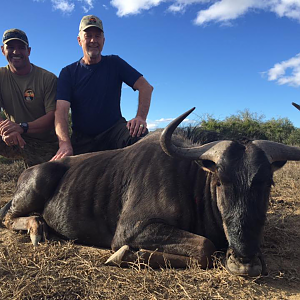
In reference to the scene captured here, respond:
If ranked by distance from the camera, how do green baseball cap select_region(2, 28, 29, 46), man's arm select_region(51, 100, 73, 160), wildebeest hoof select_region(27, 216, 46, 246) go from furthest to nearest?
green baseball cap select_region(2, 28, 29, 46) → man's arm select_region(51, 100, 73, 160) → wildebeest hoof select_region(27, 216, 46, 246)

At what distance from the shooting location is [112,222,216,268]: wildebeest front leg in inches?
117

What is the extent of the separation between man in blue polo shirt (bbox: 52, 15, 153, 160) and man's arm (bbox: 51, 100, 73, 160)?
0.06 ft

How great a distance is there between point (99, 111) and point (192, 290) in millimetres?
3939

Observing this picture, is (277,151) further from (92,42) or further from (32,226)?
(92,42)

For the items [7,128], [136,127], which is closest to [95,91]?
[136,127]

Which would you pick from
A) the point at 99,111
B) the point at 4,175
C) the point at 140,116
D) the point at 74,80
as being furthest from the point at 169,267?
the point at 4,175

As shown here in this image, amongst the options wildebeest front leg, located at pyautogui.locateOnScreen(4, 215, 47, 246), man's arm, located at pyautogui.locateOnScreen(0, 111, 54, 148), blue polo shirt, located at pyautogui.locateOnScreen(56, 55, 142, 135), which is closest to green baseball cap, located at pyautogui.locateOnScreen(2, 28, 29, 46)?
blue polo shirt, located at pyautogui.locateOnScreen(56, 55, 142, 135)

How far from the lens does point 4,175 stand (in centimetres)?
842

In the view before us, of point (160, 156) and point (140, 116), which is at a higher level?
point (140, 116)

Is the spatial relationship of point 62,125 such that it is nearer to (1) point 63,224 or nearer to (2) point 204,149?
(1) point 63,224

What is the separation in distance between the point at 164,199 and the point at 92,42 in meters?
3.65

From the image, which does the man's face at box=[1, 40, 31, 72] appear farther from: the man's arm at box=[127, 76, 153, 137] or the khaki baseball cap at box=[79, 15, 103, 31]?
the man's arm at box=[127, 76, 153, 137]

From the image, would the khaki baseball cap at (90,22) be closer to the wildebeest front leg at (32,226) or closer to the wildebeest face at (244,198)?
the wildebeest front leg at (32,226)

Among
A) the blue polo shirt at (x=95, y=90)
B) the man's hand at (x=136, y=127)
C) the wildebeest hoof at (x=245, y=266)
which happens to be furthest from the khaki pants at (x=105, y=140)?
the wildebeest hoof at (x=245, y=266)
